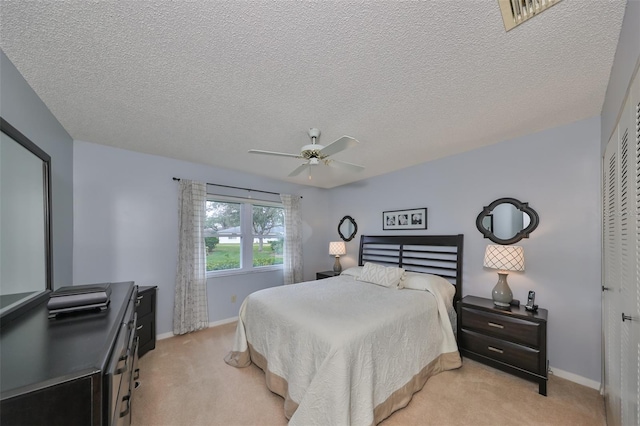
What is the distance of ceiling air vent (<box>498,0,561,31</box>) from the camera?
1.13 meters

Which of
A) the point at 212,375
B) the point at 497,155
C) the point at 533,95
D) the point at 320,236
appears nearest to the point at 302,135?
the point at 533,95

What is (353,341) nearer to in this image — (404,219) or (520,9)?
(520,9)

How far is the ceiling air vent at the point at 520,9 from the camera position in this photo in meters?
1.13

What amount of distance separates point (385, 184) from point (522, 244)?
2090mm

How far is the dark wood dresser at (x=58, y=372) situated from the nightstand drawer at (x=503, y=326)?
2.96 meters

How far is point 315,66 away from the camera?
1.54 m

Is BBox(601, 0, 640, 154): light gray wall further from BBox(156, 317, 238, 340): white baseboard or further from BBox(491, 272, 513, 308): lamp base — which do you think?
BBox(156, 317, 238, 340): white baseboard

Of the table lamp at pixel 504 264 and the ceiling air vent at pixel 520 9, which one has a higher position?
the ceiling air vent at pixel 520 9

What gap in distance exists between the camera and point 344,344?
1.70m

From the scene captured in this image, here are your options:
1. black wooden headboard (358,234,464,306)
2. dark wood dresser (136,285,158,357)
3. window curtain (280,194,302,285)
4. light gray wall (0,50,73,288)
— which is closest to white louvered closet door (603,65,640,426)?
black wooden headboard (358,234,464,306)

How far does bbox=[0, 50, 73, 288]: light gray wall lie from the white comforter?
1910 millimetres

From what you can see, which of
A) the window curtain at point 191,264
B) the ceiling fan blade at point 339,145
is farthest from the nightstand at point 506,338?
the window curtain at point 191,264

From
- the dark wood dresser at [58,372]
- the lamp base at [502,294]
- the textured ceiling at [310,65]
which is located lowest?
the lamp base at [502,294]

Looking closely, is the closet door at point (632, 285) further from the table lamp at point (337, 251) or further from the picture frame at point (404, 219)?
the table lamp at point (337, 251)
